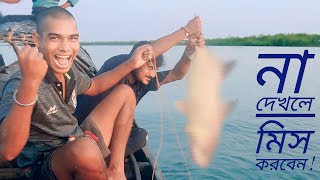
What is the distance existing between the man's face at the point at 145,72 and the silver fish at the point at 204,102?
0.37m

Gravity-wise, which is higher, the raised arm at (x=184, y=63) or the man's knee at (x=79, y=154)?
the raised arm at (x=184, y=63)

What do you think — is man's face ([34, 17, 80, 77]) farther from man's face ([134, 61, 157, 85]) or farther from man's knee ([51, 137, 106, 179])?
man's face ([134, 61, 157, 85])

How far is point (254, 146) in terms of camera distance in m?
7.67

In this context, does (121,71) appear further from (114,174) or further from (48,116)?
(48,116)

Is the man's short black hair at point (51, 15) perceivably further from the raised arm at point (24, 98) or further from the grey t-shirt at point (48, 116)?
the raised arm at point (24, 98)

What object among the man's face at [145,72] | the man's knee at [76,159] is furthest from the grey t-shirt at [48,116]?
the man's face at [145,72]

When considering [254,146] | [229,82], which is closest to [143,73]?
[254,146]

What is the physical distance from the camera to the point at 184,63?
13.7 feet

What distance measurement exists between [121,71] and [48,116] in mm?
1015

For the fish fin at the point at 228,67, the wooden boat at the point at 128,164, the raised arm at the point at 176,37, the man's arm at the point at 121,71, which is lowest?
the wooden boat at the point at 128,164

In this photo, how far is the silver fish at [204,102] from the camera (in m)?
3.78

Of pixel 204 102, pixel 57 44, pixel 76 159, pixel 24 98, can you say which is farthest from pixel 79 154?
pixel 204 102

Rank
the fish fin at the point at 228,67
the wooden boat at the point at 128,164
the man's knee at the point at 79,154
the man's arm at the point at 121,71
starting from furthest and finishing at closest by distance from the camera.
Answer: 1. the fish fin at the point at 228,67
2. the man's arm at the point at 121,71
3. the wooden boat at the point at 128,164
4. the man's knee at the point at 79,154

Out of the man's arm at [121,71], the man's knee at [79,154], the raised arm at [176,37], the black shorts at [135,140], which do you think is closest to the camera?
the man's knee at [79,154]
